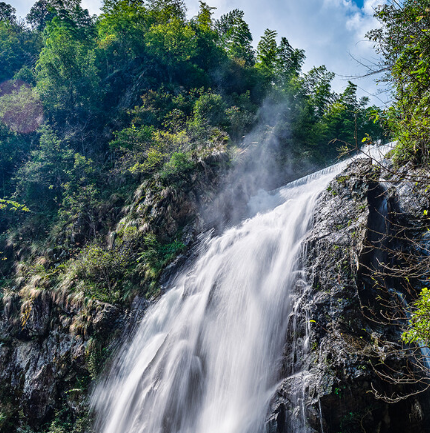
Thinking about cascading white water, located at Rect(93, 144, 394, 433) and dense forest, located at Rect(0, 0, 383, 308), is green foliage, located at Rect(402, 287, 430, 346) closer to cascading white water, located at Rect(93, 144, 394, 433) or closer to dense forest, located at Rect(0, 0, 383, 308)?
cascading white water, located at Rect(93, 144, 394, 433)

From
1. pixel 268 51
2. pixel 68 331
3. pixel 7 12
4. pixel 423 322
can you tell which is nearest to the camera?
pixel 423 322

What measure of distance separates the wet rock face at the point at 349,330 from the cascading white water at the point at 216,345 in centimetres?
57

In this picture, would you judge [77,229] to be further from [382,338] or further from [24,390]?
[382,338]

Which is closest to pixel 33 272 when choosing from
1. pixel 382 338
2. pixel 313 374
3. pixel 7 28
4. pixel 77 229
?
pixel 77 229

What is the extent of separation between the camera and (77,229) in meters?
15.4

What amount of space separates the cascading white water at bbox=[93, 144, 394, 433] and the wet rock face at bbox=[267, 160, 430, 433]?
569 millimetres

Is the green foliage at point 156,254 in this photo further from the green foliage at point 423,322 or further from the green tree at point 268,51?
the green tree at point 268,51

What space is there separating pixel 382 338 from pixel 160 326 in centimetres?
661

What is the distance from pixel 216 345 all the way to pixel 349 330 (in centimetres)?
365

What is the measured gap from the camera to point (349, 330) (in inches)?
259

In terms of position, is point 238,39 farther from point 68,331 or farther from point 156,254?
point 68,331

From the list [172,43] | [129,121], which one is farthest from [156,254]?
[172,43]

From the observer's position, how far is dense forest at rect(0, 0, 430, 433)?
11.8m

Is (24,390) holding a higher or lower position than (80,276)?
lower
